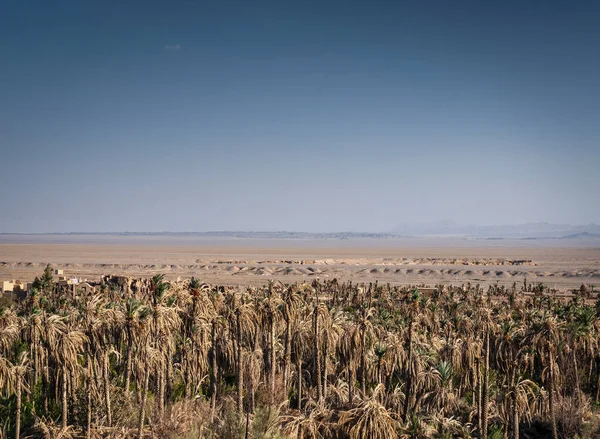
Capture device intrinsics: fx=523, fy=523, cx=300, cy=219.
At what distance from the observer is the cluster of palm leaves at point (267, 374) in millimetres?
23047

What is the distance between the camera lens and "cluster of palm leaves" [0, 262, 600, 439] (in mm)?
23047

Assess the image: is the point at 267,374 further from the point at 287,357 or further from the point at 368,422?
the point at 368,422

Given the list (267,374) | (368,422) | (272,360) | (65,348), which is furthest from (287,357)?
(65,348)

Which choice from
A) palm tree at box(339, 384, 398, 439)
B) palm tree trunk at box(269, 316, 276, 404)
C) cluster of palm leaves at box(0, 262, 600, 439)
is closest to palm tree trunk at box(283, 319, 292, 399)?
cluster of palm leaves at box(0, 262, 600, 439)

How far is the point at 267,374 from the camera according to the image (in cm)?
3247

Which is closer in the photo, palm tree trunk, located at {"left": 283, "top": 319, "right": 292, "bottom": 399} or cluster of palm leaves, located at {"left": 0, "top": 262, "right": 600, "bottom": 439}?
cluster of palm leaves, located at {"left": 0, "top": 262, "right": 600, "bottom": 439}

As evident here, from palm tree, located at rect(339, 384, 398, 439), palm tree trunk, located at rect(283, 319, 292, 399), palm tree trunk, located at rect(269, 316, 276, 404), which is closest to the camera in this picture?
palm tree, located at rect(339, 384, 398, 439)

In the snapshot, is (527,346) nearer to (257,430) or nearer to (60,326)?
(257,430)

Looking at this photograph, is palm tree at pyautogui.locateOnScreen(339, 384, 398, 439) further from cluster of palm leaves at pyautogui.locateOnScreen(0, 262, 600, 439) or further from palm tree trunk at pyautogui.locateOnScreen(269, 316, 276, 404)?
palm tree trunk at pyautogui.locateOnScreen(269, 316, 276, 404)

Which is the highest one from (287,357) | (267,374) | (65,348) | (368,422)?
(65,348)

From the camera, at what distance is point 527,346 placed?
93.0ft

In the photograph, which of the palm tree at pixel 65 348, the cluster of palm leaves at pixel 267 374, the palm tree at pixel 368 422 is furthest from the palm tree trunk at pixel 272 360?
the palm tree at pixel 65 348

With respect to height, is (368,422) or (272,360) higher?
(272,360)

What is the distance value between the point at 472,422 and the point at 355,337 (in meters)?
8.24
